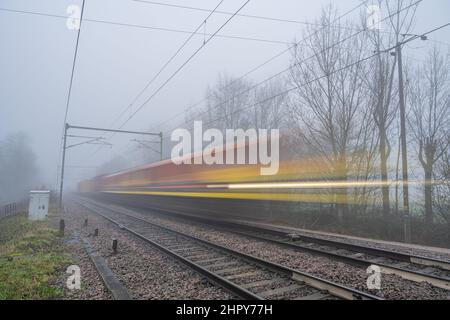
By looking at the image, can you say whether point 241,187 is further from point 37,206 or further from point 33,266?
point 37,206

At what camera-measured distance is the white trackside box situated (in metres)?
16.5

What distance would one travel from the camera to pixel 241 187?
36.6ft

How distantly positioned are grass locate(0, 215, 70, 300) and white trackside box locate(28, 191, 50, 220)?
5.43 metres

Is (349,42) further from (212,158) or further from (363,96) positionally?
(212,158)

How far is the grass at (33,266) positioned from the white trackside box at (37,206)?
17.8 feet

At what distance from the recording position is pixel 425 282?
5598mm

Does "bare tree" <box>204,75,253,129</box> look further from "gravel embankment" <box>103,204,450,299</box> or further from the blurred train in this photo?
"gravel embankment" <box>103,204,450,299</box>

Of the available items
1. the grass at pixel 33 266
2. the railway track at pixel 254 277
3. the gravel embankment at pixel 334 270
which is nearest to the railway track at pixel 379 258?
the gravel embankment at pixel 334 270

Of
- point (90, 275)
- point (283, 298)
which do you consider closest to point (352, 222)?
point (283, 298)

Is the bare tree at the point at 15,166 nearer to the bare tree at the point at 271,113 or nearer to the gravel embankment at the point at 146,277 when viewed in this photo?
the bare tree at the point at 271,113

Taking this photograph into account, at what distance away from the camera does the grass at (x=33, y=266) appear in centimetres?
552

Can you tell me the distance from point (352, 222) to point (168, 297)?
37.0ft

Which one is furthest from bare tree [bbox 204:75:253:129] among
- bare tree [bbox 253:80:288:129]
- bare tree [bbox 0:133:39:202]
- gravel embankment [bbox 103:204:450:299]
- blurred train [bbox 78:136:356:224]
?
bare tree [bbox 0:133:39:202]

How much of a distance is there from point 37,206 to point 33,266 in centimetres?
1105
